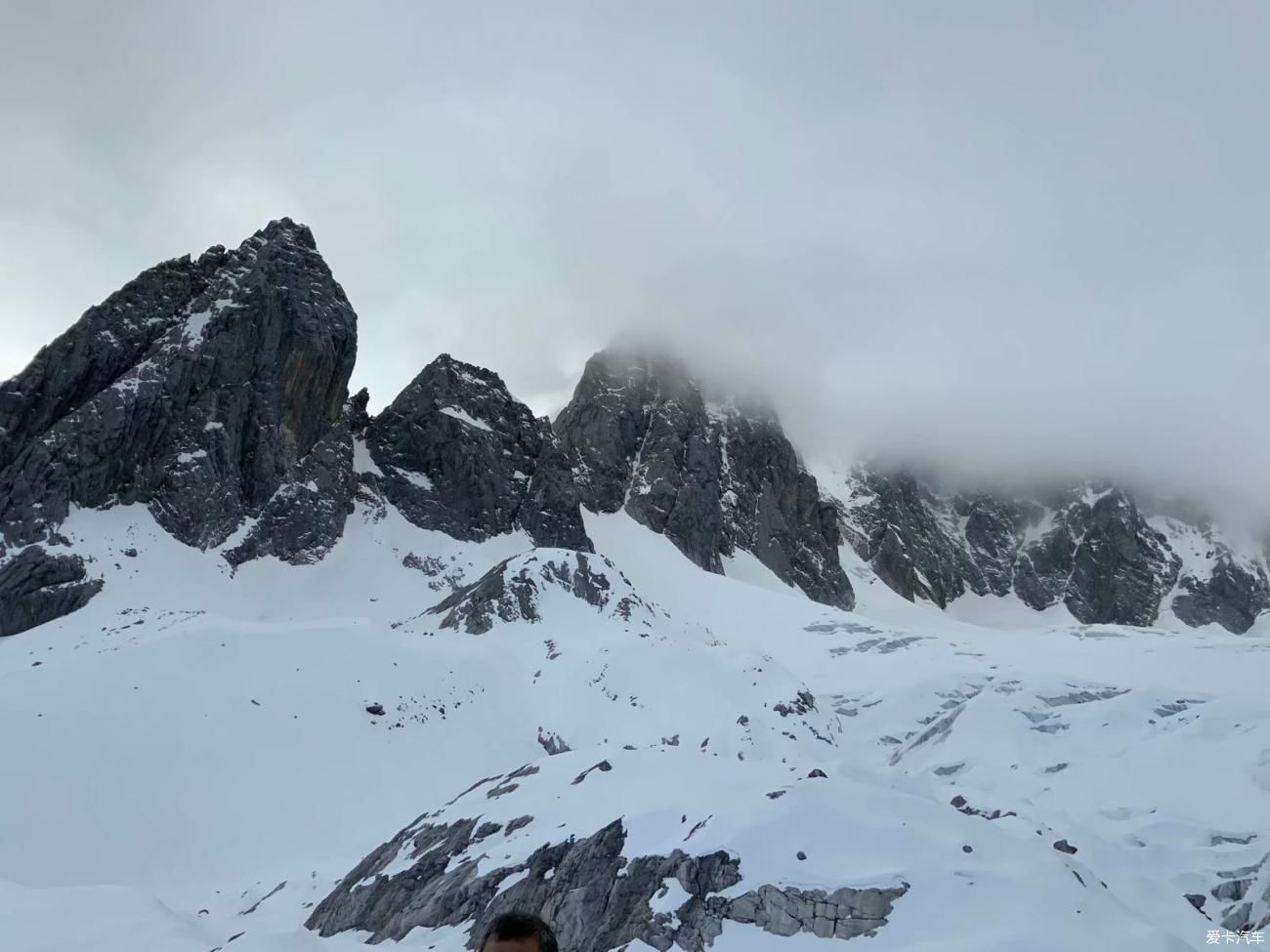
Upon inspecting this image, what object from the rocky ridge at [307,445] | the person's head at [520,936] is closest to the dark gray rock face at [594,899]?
the person's head at [520,936]

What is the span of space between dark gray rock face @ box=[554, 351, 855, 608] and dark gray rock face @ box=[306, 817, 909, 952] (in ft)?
261

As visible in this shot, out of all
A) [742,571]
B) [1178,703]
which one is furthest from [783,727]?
[742,571]

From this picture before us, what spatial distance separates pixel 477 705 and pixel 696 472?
7325cm

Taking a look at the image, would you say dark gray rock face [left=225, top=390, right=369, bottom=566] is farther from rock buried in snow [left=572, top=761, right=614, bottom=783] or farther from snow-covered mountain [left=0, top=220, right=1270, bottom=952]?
rock buried in snow [left=572, top=761, right=614, bottom=783]

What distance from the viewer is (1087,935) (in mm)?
13266

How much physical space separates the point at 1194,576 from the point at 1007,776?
13409 cm

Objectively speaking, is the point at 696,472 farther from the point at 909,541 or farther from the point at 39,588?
the point at 39,588

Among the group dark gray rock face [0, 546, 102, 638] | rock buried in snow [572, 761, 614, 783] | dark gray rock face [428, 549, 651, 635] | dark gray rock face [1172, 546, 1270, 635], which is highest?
dark gray rock face [0, 546, 102, 638]

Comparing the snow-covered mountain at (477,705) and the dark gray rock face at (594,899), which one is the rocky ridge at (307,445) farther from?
the dark gray rock face at (594,899)

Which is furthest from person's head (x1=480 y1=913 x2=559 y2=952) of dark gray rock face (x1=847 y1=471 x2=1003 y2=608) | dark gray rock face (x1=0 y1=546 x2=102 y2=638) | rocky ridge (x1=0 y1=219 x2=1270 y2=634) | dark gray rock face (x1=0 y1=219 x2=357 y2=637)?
dark gray rock face (x1=847 y1=471 x2=1003 y2=608)

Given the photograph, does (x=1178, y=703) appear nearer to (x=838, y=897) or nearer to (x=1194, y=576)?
(x=838, y=897)

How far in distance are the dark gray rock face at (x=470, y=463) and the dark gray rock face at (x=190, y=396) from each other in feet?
19.4

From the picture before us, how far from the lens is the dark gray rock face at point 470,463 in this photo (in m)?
80.2

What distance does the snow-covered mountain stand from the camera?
1519 centimetres
